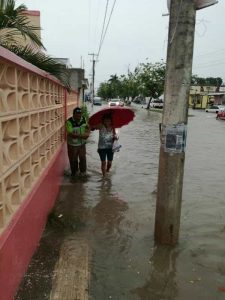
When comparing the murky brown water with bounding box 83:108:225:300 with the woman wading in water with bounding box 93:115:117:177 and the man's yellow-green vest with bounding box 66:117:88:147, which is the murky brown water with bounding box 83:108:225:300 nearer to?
the woman wading in water with bounding box 93:115:117:177

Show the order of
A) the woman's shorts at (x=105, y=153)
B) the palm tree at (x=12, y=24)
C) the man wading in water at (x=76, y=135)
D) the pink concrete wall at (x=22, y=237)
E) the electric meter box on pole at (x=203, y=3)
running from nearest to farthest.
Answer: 1. the pink concrete wall at (x=22, y=237)
2. the electric meter box on pole at (x=203, y=3)
3. the palm tree at (x=12, y=24)
4. the man wading in water at (x=76, y=135)
5. the woman's shorts at (x=105, y=153)

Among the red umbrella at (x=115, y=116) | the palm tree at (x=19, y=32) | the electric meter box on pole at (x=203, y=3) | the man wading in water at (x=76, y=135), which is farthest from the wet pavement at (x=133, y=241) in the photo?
the electric meter box on pole at (x=203, y=3)

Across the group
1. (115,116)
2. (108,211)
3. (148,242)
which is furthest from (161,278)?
(115,116)

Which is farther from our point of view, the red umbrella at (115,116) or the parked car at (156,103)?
the parked car at (156,103)

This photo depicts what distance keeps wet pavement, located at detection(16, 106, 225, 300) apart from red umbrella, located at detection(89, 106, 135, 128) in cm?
124

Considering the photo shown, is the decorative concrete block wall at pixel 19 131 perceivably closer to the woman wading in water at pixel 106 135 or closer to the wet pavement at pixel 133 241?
the wet pavement at pixel 133 241

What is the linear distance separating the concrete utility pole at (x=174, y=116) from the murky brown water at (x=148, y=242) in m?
0.41

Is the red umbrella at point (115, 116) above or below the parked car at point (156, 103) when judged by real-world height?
above

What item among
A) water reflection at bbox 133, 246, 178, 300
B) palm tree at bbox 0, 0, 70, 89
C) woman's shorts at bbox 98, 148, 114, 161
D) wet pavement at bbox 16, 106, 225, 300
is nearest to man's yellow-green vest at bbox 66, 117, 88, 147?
woman's shorts at bbox 98, 148, 114, 161

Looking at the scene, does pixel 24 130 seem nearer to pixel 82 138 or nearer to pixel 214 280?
pixel 214 280

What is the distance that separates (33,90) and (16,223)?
1756mm

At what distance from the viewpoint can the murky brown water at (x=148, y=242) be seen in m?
3.95

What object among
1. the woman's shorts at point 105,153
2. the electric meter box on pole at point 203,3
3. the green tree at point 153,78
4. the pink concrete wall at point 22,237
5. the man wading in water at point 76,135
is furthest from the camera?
the green tree at point 153,78

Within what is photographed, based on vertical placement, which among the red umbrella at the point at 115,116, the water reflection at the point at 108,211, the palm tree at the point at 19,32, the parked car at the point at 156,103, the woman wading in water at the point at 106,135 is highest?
the palm tree at the point at 19,32
